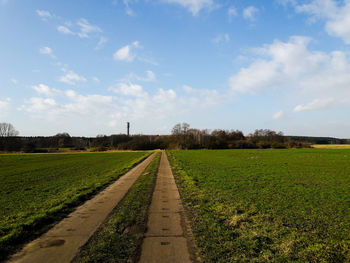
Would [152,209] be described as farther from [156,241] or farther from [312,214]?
[312,214]

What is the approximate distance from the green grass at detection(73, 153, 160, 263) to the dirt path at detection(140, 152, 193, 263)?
28cm

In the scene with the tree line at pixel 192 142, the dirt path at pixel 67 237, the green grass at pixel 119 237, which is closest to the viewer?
the green grass at pixel 119 237

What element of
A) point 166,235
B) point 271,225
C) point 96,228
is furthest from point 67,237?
point 271,225

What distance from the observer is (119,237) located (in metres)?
6.14

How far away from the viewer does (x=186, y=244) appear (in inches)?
224

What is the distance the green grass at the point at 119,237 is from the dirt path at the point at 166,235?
0.92 feet

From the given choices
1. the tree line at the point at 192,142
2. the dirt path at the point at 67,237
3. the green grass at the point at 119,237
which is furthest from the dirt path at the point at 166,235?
the tree line at the point at 192,142

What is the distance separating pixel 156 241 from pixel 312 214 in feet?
22.2

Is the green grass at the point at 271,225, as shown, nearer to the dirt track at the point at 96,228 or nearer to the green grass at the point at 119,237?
the dirt track at the point at 96,228

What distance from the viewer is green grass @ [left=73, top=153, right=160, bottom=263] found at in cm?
505

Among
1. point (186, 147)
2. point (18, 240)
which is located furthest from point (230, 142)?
point (18, 240)

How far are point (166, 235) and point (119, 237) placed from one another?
4.70ft

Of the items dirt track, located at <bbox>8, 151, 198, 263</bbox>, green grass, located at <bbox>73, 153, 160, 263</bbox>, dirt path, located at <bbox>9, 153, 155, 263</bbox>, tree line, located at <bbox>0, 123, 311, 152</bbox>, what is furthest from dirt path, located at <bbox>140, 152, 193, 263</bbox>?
tree line, located at <bbox>0, 123, 311, 152</bbox>

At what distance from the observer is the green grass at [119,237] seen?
5.05 m
